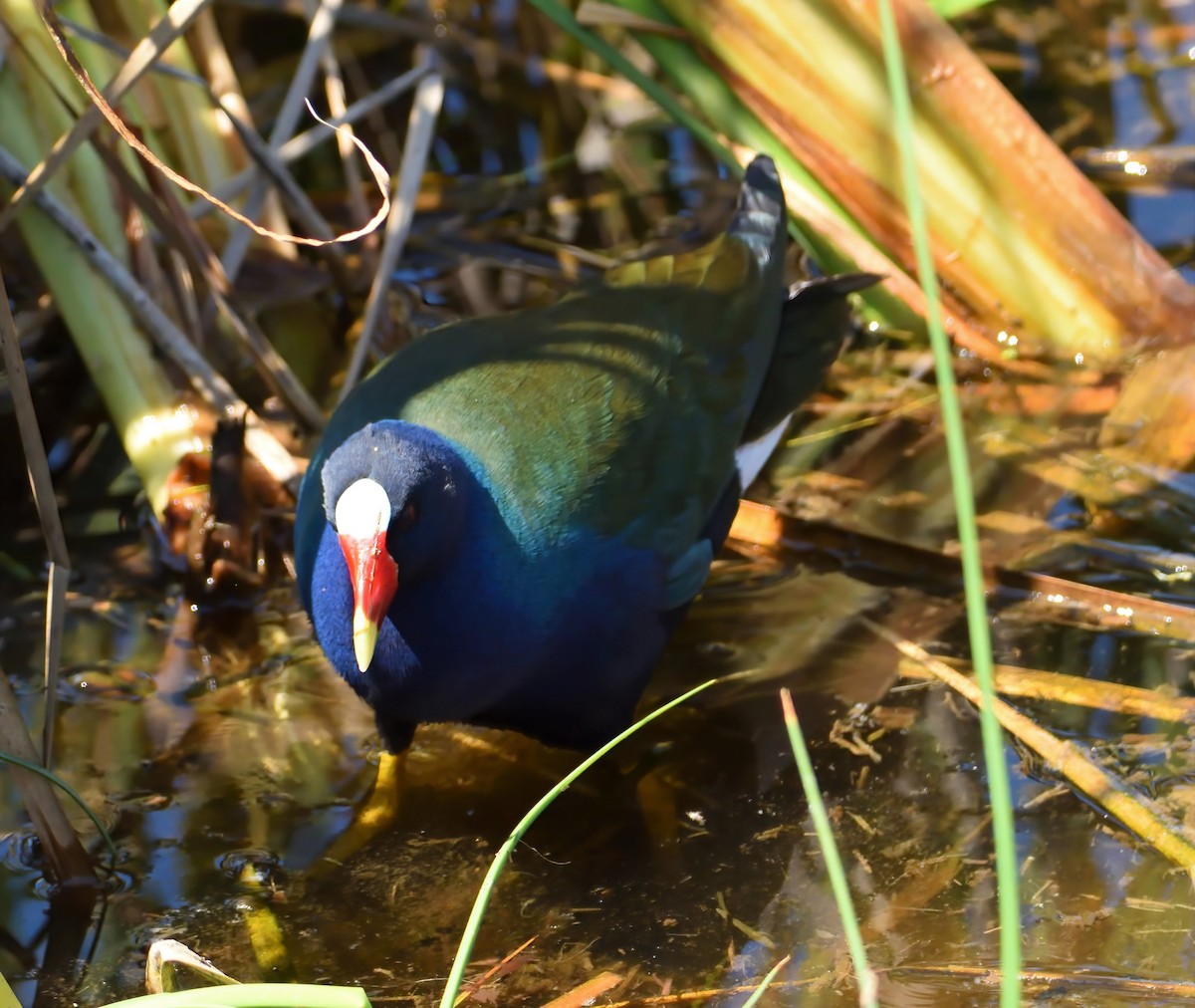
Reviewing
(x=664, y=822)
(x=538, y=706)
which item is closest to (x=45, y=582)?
(x=538, y=706)

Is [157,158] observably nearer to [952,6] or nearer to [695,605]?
[695,605]

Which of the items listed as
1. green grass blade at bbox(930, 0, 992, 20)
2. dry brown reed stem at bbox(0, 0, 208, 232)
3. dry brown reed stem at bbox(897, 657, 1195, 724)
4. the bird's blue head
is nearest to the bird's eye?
the bird's blue head

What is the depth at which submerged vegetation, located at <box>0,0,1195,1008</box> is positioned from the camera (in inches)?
78.2

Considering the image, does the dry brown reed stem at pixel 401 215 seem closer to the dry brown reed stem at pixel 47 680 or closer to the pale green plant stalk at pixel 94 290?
the pale green plant stalk at pixel 94 290

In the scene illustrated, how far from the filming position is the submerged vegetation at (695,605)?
1.99 metres

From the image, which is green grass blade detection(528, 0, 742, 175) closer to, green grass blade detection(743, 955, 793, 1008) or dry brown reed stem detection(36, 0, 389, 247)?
dry brown reed stem detection(36, 0, 389, 247)

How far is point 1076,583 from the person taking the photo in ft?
8.59

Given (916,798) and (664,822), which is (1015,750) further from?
(664,822)

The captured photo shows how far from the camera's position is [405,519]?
2064 mm

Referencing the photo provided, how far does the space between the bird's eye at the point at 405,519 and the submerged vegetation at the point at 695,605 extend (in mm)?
421

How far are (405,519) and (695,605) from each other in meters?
0.92

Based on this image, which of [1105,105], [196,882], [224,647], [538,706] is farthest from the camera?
[1105,105]

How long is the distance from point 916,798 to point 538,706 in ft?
1.90

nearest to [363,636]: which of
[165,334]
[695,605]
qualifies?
[695,605]
